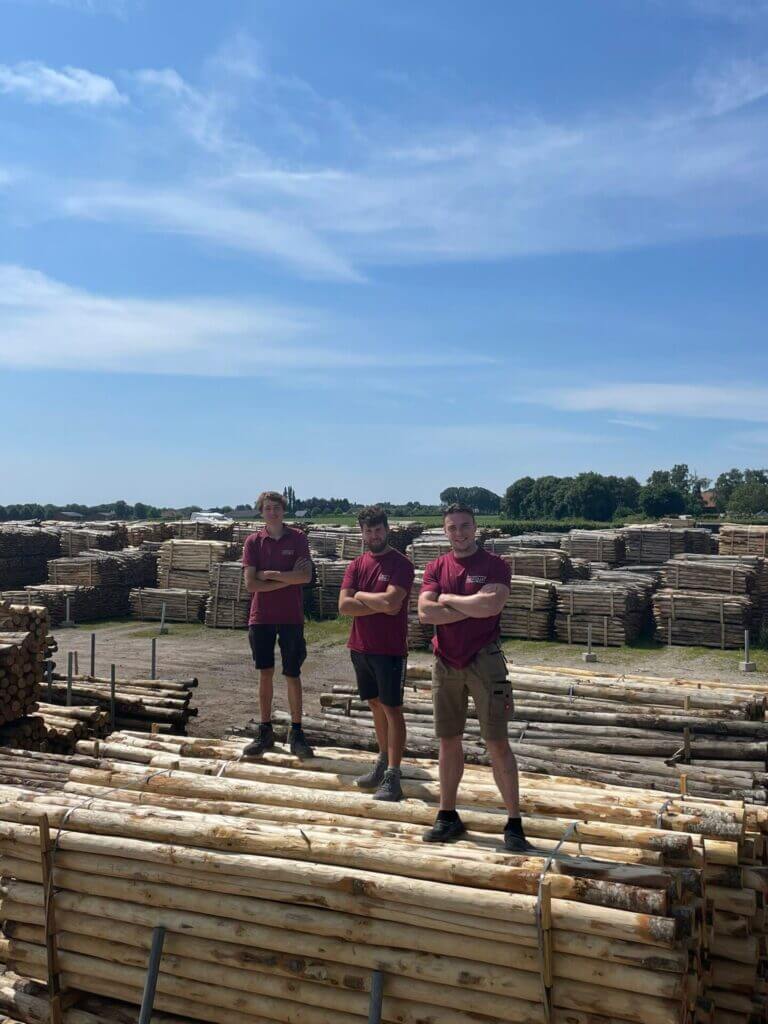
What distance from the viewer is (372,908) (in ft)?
18.2

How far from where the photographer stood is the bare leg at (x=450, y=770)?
6.19 metres

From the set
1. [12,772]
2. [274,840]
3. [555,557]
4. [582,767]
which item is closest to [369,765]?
[274,840]

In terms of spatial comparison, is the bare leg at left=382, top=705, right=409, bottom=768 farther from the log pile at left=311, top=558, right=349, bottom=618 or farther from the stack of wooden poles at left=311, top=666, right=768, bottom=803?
the log pile at left=311, top=558, right=349, bottom=618

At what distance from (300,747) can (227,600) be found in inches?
816

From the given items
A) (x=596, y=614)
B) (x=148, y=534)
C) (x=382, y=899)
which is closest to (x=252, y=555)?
(x=382, y=899)

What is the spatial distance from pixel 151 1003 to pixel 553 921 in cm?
278

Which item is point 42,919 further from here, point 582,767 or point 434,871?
point 582,767

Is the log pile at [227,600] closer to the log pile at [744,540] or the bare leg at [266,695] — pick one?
the log pile at [744,540]

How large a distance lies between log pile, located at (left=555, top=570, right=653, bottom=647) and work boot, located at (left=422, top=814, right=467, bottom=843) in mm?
18583

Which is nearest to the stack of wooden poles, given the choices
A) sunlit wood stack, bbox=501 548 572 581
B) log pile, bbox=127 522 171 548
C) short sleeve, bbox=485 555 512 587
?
short sleeve, bbox=485 555 512 587

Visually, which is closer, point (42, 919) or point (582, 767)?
point (42, 919)

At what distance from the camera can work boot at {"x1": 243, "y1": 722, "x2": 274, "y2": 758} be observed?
26.1 ft

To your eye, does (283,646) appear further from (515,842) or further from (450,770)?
(515,842)

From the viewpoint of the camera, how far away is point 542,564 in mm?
27672
